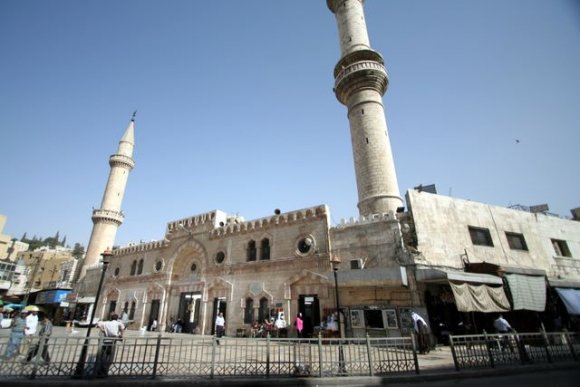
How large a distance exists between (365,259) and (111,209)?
93.0 ft

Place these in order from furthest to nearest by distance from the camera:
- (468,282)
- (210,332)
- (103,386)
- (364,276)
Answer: (210,332) → (364,276) → (468,282) → (103,386)

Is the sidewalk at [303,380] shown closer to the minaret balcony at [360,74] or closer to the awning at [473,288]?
the awning at [473,288]

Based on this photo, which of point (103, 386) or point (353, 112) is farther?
point (353, 112)

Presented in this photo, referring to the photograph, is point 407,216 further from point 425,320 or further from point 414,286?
point 425,320

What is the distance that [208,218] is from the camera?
22.9 meters

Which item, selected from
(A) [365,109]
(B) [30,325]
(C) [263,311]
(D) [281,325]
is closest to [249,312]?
(C) [263,311]

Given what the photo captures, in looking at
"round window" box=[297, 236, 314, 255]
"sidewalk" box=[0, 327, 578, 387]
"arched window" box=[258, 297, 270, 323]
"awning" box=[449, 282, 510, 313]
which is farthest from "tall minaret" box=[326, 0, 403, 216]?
"sidewalk" box=[0, 327, 578, 387]

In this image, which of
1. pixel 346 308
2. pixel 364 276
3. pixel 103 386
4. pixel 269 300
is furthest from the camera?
pixel 269 300

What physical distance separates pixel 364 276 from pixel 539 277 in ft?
28.1

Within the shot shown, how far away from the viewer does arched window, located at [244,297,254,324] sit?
58.2 ft

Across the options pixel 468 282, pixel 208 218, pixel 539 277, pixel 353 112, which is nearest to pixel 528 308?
pixel 539 277

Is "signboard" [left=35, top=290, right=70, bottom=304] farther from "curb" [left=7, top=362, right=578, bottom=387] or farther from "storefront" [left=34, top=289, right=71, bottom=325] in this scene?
"curb" [left=7, top=362, right=578, bottom=387]

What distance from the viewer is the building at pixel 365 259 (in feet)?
42.9

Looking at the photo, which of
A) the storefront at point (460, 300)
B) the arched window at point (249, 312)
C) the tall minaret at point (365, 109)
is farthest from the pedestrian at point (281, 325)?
the tall minaret at point (365, 109)
